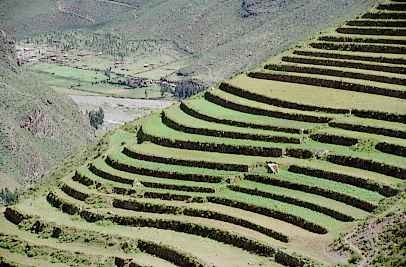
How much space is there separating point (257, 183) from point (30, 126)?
277 feet

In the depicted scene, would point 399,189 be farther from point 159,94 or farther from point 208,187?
point 159,94

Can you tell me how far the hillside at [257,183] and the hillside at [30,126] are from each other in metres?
55.8

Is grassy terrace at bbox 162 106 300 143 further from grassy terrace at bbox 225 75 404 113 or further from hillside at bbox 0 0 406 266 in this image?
grassy terrace at bbox 225 75 404 113

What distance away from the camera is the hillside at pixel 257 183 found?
30219 millimetres

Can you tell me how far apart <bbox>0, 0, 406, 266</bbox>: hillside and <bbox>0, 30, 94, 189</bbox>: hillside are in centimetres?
5579

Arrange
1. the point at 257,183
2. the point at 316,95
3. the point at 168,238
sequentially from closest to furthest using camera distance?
the point at 168,238 < the point at 257,183 < the point at 316,95

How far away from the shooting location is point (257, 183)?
3547cm

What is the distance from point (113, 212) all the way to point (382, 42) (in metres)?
19.9

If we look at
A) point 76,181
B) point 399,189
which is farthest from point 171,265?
point 76,181

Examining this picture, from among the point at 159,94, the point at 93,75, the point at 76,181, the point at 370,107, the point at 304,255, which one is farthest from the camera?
the point at 93,75

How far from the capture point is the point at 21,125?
114562mm

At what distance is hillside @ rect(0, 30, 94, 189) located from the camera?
104562 millimetres

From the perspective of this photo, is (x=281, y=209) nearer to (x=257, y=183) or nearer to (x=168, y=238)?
(x=257, y=183)

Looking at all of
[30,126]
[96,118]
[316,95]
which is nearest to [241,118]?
[316,95]
